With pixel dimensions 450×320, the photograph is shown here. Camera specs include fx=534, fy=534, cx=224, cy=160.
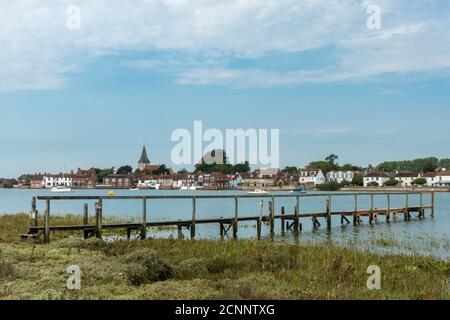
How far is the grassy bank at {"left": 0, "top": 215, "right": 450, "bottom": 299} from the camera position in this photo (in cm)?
1113

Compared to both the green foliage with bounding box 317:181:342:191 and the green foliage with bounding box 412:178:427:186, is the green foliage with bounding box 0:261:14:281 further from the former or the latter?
the green foliage with bounding box 412:178:427:186

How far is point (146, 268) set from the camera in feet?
44.2

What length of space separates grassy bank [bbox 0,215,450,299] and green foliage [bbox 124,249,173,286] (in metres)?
0.02

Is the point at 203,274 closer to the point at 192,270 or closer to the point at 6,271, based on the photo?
the point at 192,270

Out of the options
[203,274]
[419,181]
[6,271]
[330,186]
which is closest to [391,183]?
[419,181]

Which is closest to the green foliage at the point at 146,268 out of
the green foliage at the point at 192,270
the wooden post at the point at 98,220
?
the green foliage at the point at 192,270

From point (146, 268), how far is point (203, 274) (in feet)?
5.04

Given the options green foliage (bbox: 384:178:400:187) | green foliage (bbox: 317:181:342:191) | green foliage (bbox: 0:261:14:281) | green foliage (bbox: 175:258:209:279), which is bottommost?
green foliage (bbox: 317:181:342:191)

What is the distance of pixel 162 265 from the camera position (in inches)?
549

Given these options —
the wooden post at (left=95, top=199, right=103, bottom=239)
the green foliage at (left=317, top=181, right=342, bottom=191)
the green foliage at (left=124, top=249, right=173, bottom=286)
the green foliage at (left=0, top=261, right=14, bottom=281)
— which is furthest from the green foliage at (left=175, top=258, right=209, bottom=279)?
the green foliage at (left=317, top=181, right=342, bottom=191)

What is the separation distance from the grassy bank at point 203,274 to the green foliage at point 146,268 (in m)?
0.02

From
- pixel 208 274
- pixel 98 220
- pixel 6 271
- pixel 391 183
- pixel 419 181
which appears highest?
pixel 98 220

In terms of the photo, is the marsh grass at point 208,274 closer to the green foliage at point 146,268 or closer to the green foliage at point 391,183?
the green foliage at point 146,268
